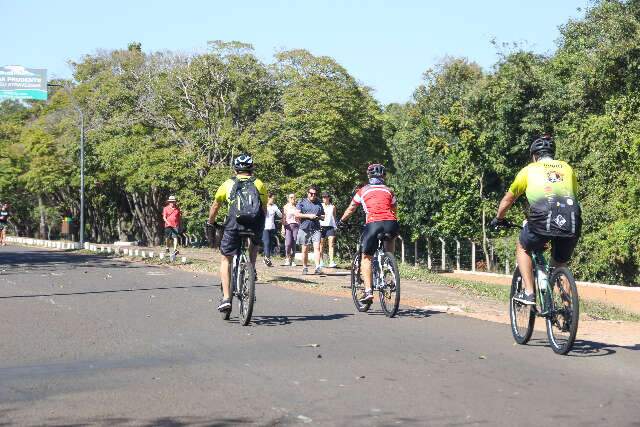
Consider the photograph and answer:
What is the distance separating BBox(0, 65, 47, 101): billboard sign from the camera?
32188 mm

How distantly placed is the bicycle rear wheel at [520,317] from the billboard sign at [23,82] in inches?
1056

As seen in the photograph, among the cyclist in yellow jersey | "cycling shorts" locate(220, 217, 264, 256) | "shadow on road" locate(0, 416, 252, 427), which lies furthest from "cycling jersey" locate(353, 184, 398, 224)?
"shadow on road" locate(0, 416, 252, 427)

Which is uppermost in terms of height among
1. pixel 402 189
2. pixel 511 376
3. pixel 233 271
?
pixel 402 189

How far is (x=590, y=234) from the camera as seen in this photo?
24.9 metres

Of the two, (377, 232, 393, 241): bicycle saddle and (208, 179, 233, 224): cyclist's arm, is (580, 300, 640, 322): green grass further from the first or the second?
(208, 179, 233, 224): cyclist's arm

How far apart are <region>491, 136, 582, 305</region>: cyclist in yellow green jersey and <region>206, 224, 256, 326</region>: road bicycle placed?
120 inches

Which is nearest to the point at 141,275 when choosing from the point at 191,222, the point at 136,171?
the point at 191,222

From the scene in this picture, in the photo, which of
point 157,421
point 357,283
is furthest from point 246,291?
point 157,421

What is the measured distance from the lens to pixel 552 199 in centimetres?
805

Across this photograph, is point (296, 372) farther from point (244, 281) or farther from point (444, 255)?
point (444, 255)

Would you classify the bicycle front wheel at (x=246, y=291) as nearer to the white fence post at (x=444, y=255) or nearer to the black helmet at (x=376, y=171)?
the black helmet at (x=376, y=171)

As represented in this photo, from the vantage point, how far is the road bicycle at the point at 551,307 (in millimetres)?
7781

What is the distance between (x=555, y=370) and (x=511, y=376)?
0.48 m

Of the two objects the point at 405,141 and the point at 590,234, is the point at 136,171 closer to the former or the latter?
the point at 405,141
